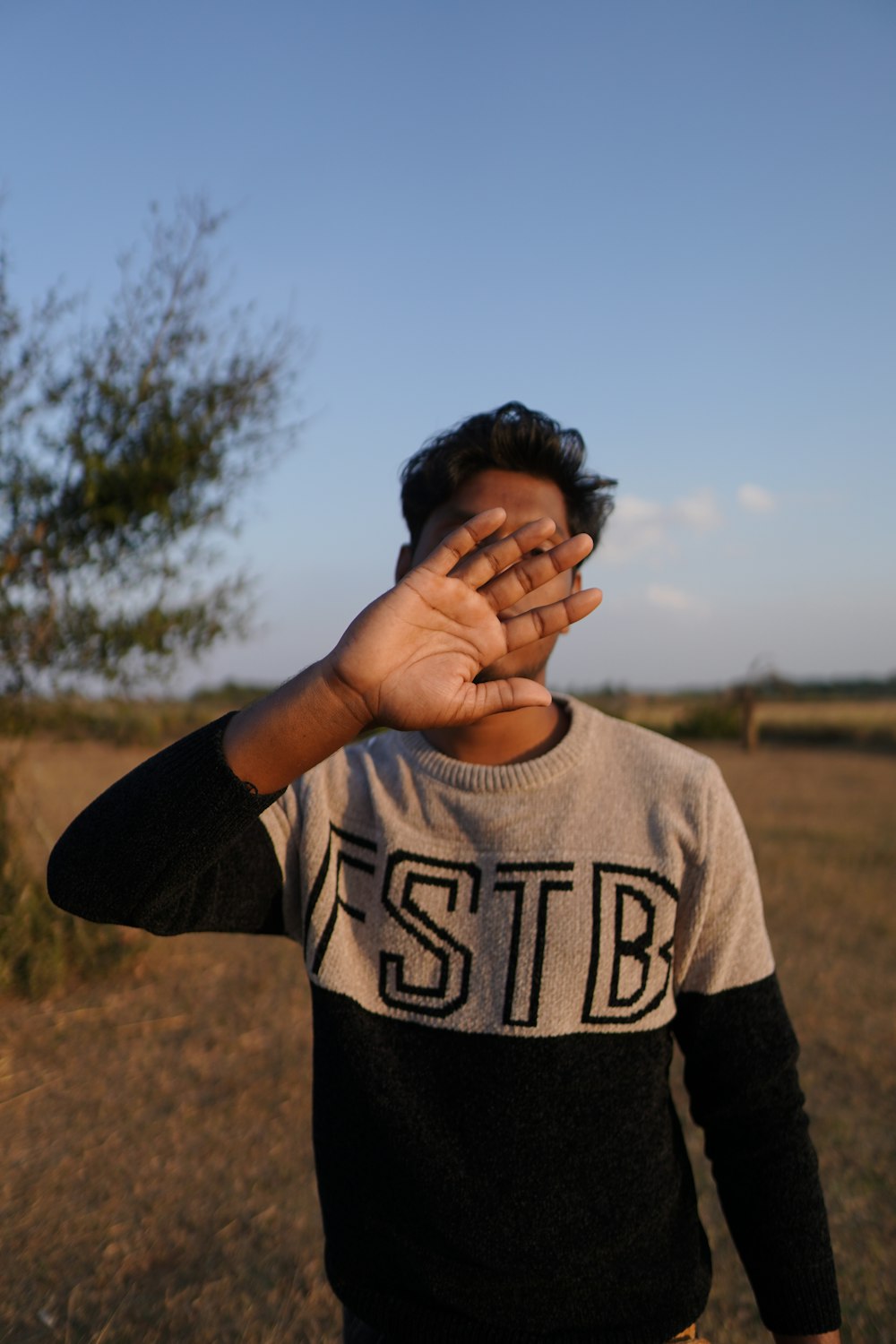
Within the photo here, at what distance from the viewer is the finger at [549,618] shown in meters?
1.36

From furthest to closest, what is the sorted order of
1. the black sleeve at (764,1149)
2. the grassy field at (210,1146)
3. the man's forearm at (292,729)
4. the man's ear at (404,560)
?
the grassy field at (210,1146) < the man's ear at (404,560) < the black sleeve at (764,1149) < the man's forearm at (292,729)

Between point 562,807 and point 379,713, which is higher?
point 379,713

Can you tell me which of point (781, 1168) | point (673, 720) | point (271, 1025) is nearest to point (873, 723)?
point (673, 720)

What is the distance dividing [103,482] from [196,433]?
601 mm

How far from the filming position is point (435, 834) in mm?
1627

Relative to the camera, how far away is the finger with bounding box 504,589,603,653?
136cm

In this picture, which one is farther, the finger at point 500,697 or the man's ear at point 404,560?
the man's ear at point 404,560

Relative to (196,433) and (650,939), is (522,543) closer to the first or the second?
(650,939)

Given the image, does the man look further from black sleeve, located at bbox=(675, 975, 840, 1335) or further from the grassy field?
the grassy field

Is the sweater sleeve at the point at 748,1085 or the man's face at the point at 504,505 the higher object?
the man's face at the point at 504,505

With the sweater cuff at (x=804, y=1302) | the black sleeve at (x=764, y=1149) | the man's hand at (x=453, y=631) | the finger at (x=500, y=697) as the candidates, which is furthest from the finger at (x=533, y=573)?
the sweater cuff at (x=804, y=1302)

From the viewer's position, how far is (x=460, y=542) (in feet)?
4.49

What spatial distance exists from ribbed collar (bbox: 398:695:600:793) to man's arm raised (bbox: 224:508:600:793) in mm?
263

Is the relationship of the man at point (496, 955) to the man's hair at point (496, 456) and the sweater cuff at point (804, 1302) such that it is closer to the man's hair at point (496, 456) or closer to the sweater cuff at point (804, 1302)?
the sweater cuff at point (804, 1302)
